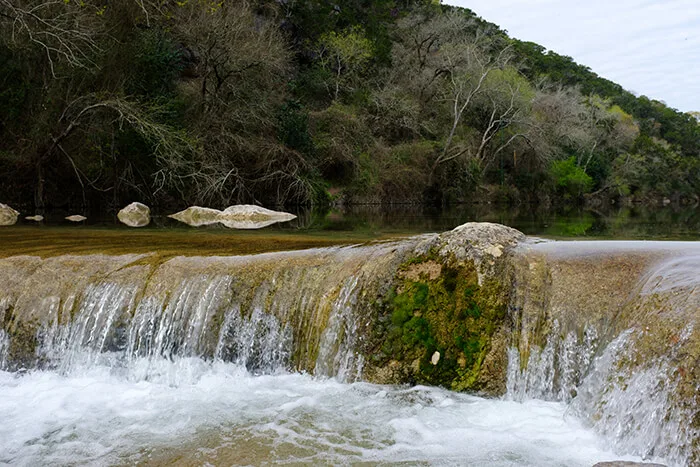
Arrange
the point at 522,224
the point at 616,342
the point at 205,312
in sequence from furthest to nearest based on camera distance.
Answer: the point at 522,224 < the point at 205,312 < the point at 616,342

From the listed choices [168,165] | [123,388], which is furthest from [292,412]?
[168,165]

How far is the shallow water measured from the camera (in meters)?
3.61

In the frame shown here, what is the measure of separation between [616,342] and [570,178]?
34.3 m

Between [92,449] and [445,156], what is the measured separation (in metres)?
26.6

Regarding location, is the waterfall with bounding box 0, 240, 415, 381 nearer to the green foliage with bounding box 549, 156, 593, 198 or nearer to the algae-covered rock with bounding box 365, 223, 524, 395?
the algae-covered rock with bounding box 365, 223, 524, 395

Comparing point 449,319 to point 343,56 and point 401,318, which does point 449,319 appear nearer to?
point 401,318

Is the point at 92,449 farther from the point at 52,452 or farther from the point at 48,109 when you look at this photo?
the point at 48,109

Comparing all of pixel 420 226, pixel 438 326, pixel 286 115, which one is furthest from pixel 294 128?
pixel 438 326

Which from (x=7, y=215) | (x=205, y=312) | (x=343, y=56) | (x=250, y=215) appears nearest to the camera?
(x=205, y=312)

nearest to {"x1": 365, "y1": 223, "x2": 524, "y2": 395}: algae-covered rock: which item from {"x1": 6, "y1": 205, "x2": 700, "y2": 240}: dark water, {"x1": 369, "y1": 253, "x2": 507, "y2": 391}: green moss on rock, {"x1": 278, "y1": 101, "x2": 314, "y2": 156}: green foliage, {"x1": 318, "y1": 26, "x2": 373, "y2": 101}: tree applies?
{"x1": 369, "y1": 253, "x2": 507, "y2": 391}: green moss on rock

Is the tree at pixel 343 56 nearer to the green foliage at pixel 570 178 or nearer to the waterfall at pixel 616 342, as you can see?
the green foliage at pixel 570 178

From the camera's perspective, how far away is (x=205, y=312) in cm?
563

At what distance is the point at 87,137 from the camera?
729 inches

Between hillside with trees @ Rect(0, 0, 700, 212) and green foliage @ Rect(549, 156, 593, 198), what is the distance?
11cm
